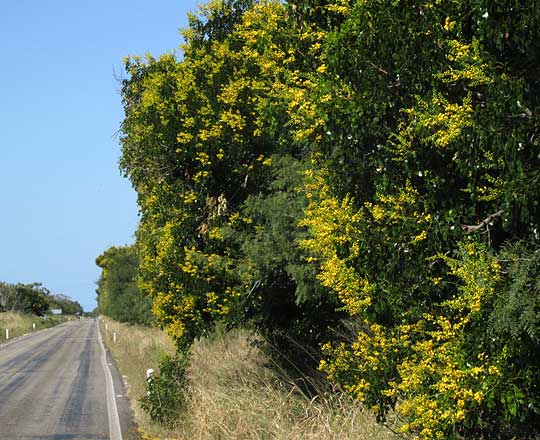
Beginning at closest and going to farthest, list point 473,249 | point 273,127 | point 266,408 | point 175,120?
1. point 473,249
2. point 273,127
3. point 266,408
4. point 175,120

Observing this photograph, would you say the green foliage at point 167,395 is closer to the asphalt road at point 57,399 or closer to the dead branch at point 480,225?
the asphalt road at point 57,399

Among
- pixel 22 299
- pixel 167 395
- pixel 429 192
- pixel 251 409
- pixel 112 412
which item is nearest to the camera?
pixel 429 192

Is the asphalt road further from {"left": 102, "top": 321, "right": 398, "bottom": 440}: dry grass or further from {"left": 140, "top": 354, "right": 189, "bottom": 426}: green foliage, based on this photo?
{"left": 102, "top": 321, "right": 398, "bottom": 440}: dry grass

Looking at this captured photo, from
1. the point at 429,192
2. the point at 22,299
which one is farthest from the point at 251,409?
the point at 22,299

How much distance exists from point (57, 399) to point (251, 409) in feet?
39.2

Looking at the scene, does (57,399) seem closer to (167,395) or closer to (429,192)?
(167,395)

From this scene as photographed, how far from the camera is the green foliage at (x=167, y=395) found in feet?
51.0

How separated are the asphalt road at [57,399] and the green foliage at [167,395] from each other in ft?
2.62

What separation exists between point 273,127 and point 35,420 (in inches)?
443

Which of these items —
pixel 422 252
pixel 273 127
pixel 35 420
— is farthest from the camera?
pixel 35 420

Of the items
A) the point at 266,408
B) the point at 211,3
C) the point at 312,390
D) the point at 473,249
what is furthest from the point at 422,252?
the point at 211,3

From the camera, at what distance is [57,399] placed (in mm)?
22859

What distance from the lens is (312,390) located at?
48.1ft

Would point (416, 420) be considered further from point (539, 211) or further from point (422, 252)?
point (539, 211)
